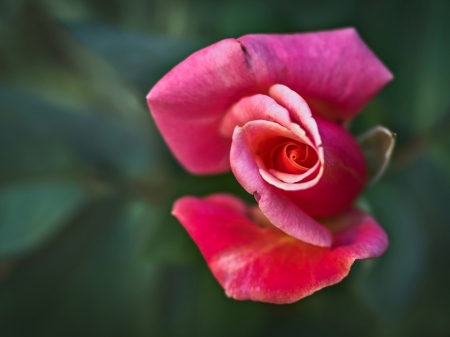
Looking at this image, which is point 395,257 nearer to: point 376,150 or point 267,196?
point 376,150

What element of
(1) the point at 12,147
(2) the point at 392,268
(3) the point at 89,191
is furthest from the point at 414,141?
(1) the point at 12,147

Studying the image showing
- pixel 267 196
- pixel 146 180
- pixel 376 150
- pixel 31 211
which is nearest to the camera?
pixel 267 196

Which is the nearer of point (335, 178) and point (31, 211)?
point (335, 178)

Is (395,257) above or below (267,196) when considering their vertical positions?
below

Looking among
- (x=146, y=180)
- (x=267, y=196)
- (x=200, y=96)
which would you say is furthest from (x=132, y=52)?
(x=267, y=196)

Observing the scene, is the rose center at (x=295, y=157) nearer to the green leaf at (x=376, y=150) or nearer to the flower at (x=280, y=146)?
the flower at (x=280, y=146)

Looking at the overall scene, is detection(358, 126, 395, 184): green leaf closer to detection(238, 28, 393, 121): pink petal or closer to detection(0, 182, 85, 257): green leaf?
detection(238, 28, 393, 121): pink petal

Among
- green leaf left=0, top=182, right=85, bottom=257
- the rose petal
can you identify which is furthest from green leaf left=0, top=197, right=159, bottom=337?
the rose petal
